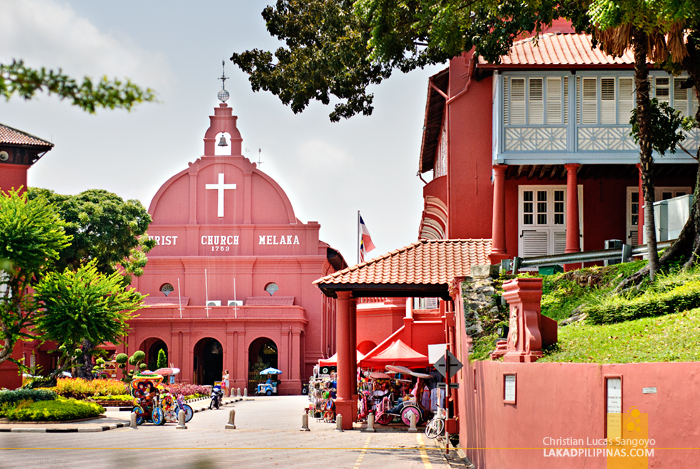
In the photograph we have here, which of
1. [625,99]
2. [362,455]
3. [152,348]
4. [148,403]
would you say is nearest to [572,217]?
[625,99]

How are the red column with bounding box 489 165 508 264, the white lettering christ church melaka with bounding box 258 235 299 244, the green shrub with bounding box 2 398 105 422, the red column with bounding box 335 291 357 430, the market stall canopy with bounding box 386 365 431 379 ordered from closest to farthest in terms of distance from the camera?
the red column with bounding box 489 165 508 264 < the red column with bounding box 335 291 357 430 < the green shrub with bounding box 2 398 105 422 < the market stall canopy with bounding box 386 365 431 379 < the white lettering christ church melaka with bounding box 258 235 299 244

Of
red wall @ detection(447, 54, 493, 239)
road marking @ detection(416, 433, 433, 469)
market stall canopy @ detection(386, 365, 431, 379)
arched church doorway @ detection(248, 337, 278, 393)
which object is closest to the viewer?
road marking @ detection(416, 433, 433, 469)

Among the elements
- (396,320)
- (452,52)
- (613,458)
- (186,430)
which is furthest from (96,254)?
(613,458)

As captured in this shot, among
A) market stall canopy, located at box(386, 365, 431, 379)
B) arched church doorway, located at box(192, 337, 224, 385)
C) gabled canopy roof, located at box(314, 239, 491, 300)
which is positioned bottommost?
arched church doorway, located at box(192, 337, 224, 385)

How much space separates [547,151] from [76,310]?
54.5 ft

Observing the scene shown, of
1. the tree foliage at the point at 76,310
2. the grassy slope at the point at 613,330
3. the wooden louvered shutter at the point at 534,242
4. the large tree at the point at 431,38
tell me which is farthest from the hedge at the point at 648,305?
the tree foliage at the point at 76,310

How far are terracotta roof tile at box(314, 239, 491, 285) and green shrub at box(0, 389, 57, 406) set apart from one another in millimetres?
10769

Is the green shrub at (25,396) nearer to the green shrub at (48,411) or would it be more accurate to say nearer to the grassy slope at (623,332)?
the green shrub at (48,411)

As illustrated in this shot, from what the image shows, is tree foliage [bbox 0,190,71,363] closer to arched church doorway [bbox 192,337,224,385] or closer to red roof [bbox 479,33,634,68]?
red roof [bbox 479,33,634,68]

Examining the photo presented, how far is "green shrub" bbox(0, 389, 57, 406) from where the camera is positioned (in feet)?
82.8

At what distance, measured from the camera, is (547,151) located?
74.9ft

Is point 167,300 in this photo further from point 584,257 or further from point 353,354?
point 584,257

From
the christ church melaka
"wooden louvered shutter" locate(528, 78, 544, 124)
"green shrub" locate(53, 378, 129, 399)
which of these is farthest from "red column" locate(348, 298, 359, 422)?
the christ church melaka

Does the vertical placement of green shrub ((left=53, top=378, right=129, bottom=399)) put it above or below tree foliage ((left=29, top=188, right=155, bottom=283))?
below
